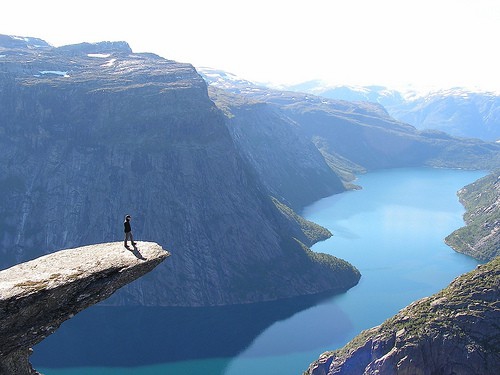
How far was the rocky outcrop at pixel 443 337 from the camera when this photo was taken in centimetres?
7394

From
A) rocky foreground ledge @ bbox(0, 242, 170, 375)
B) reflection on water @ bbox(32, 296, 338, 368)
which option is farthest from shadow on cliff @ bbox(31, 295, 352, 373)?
rocky foreground ledge @ bbox(0, 242, 170, 375)

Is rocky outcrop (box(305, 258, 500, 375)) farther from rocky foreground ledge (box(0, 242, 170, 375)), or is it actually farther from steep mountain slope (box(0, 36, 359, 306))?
steep mountain slope (box(0, 36, 359, 306))

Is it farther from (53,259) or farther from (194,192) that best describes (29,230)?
(53,259)

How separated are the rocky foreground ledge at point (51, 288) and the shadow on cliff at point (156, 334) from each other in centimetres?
10663

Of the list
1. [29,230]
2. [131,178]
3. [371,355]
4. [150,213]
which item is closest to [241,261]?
[150,213]

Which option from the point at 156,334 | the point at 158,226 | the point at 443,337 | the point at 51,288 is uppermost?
the point at 51,288

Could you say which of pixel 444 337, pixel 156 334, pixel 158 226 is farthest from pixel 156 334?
pixel 444 337

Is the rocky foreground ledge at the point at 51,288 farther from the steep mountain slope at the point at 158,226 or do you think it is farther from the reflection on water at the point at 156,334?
the steep mountain slope at the point at 158,226

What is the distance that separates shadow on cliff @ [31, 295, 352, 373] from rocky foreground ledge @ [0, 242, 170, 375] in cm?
10663

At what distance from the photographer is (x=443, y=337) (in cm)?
7625

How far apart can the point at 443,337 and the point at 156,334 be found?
9824 centimetres

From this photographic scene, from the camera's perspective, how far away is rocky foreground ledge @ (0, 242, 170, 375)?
87.8 ft

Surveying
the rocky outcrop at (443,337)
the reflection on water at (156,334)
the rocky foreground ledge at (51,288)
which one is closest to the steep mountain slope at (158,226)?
the reflection on water at (156,334)

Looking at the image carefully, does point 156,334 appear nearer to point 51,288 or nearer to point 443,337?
point 443,337
